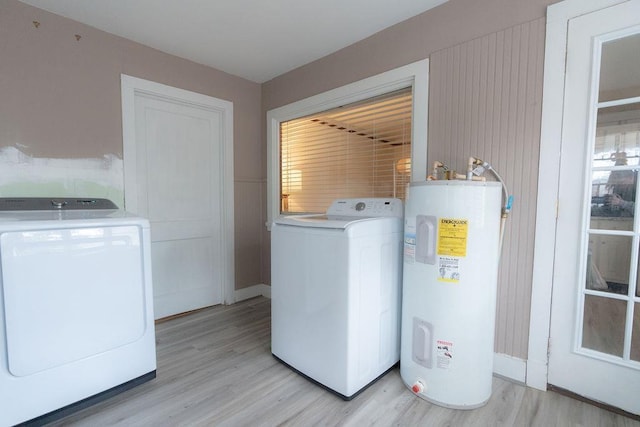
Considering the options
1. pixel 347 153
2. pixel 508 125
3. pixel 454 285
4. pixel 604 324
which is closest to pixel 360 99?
pixel 347 153

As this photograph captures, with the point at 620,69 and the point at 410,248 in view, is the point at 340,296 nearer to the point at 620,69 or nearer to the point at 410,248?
the point at 410,248

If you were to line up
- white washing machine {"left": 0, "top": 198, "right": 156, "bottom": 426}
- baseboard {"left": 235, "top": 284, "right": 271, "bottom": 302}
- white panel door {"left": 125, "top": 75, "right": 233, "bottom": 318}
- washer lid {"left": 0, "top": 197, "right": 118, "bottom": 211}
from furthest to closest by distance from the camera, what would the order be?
baseboard {"left": 235, "top": 284, "right": 271, "bottom": 302} < white panel door {"left": 125, "top": 75, "right": 233, "bottom": 318} < washer lid {"left": 0, "top": 197, "right": 118, "bottom": 211} < white washing machine {"left": 0, "top": 198, "right": 156, "bottom": 426}

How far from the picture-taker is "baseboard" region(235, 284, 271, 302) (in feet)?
10.1

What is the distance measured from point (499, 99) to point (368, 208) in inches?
38.4

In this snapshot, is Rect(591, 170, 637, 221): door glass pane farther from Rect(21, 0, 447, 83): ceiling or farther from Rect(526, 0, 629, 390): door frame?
Rect(21, 0, 447, 83): ceiling

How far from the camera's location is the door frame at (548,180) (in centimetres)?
148

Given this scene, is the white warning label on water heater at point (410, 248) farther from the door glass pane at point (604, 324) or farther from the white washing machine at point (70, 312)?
the white washing machine at point (70, 312)

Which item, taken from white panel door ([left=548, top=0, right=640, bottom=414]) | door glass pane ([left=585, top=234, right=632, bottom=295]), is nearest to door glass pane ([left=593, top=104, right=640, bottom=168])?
white panel door ([left=548, top=0, right=640, bottom=414])

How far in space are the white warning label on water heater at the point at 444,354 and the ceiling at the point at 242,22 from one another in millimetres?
2028

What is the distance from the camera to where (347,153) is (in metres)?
2.54

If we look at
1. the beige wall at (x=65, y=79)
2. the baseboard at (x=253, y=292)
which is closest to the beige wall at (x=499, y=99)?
the beige wall at (x=65, y=79)

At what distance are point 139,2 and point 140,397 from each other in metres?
2.36

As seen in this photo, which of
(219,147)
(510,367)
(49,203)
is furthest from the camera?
(219,147)

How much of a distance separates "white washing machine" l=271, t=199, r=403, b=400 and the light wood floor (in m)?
0.10
